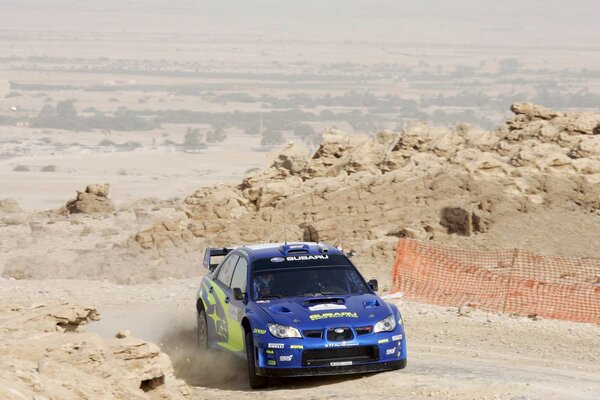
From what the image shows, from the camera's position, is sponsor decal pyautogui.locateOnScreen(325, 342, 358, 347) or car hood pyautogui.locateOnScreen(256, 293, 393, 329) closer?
sponsor decal pyautogui.locateOnScreen(325, 342, 358, 347)

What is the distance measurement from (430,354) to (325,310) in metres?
3.16

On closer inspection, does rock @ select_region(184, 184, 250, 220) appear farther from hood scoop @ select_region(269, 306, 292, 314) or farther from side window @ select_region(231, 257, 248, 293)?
hood scoop @ select_region(269, 306, 292, 314)

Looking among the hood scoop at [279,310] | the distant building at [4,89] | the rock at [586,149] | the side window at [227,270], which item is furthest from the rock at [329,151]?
the distant building at [4,89]

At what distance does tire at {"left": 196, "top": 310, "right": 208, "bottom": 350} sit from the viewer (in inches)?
631

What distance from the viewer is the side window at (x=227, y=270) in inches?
617

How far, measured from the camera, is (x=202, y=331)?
1620 centimetres

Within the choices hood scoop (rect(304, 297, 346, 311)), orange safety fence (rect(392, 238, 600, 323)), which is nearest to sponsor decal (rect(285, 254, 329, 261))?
hood scoop (rect(304, 297, 346, 311))

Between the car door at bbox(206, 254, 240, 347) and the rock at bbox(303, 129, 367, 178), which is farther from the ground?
the car door at bbox(206, 254, 240, 347)

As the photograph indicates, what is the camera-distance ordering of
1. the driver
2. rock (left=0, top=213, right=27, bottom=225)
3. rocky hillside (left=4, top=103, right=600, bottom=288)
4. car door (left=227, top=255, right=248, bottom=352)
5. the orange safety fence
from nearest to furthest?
1. car door (left=227, top=255, right=248, bottom=352)
2. the driver
3. the orange safety fence
4. rocky hillside (left=4, top=103, right=600, bottom=288)
5. rock (left=0, top=213, right=27, bottom=225)

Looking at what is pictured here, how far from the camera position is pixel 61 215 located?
114 ft

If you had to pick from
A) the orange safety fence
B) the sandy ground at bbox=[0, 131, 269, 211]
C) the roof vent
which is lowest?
the sandy ground at bbox=[0, 131, 269, 211]

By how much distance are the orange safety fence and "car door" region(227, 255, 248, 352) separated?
19.8 ft

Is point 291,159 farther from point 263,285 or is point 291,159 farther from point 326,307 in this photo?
point 326,307

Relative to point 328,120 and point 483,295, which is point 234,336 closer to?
point 483,295
